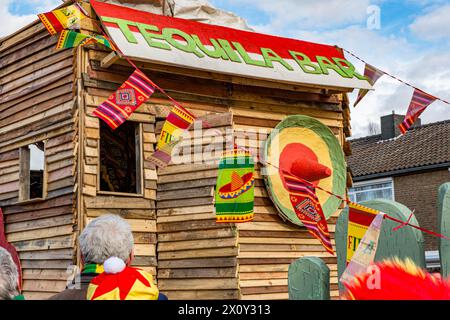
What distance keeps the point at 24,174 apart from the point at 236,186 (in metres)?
4.66

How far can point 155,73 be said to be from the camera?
10.4 m

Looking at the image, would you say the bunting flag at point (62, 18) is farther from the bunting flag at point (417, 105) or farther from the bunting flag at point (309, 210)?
the bunting flag at point (417, 105)

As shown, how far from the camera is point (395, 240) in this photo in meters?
2.88

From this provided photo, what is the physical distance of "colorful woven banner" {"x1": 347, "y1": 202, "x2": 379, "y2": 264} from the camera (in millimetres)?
3100

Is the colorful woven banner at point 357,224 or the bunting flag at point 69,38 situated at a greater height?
the bunting flag at point 69,38

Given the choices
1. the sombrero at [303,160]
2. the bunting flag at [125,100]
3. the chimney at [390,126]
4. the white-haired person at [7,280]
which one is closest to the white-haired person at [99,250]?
the white-haired person at [7,280]

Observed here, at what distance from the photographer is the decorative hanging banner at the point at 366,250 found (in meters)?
2.87

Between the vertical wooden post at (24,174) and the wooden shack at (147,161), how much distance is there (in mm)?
20

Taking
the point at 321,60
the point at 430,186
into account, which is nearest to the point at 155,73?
the point at 321,60

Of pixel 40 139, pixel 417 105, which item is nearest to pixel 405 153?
pixel 417 105

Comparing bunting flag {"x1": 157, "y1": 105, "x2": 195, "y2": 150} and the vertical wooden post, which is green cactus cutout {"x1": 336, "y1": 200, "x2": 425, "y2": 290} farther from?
the vertical wooden post

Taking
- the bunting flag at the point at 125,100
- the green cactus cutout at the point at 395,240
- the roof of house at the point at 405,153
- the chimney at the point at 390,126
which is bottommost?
the green cactus cutout at the point at 395,240

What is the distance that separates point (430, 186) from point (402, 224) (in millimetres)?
22378
